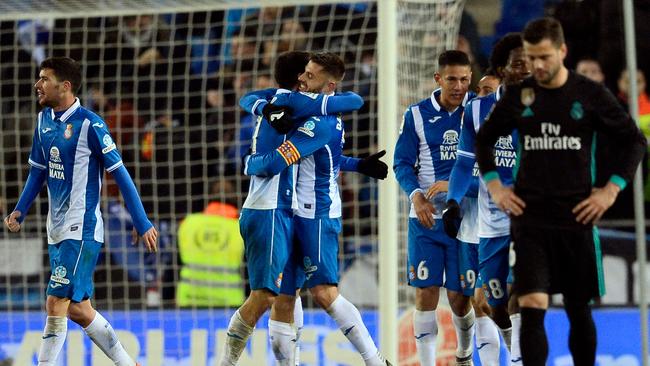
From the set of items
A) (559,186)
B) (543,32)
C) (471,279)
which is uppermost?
(543,32)

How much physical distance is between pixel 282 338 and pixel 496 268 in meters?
1.35

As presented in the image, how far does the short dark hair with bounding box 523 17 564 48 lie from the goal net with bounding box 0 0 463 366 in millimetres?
3222

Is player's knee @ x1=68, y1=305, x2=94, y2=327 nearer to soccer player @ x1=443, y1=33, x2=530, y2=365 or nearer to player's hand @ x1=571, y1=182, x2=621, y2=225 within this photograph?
soccer player @ x1=443, y1=33, x2=530, y2=365

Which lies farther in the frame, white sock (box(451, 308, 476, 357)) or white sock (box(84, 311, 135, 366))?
white sock (box(451, 308, 476, 357))

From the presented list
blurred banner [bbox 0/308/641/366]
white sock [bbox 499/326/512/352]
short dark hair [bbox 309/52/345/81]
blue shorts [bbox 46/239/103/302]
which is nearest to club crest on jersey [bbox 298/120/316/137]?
short dark hair [bbox 309/52/345/81]

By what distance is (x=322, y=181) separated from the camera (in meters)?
7.53

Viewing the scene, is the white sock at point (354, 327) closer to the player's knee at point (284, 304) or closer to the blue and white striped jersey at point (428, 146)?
the player's knee at point (284, 304)

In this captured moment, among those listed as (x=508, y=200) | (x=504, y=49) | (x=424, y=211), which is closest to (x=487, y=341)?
(x=424, y=211)

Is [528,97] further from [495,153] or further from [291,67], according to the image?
[291,67]

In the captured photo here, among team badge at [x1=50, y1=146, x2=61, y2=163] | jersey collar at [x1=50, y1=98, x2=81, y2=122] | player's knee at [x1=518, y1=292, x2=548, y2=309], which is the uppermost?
jersey collar at [x1=50, y1=98, x2=81, y2=122]

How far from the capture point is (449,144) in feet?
25.7

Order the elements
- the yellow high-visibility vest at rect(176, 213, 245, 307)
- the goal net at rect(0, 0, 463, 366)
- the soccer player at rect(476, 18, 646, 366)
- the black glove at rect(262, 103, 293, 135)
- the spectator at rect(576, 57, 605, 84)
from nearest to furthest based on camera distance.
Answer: the soccer player at rect(476, 18, 646, 366), the black glove at rect(262, 103, 293, 135), the goal net at rect(0, 0, 463, 366), the yellow high-visibility vest at rect(176, 213, 245, 307), the spectator at rect(576, 57, 605, 84)

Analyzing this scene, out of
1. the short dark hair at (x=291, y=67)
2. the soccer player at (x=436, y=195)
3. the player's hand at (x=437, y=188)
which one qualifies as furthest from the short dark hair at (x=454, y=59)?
the short dark hair at (x=291, y=67)

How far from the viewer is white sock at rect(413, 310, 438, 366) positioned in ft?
25.7
